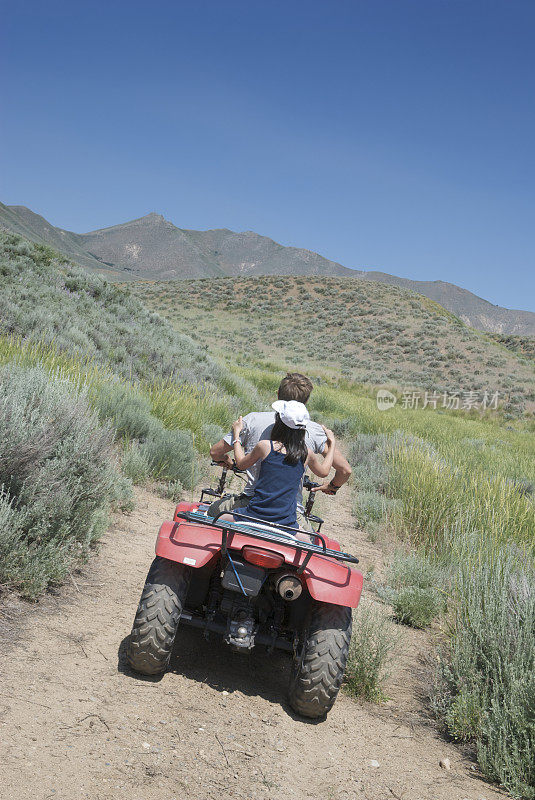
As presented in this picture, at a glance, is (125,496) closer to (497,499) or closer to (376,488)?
(497,499)

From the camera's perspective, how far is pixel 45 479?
4.29m

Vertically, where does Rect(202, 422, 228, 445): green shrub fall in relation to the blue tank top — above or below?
below

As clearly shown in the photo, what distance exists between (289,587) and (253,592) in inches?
7.4

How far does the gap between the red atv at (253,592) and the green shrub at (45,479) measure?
110cm

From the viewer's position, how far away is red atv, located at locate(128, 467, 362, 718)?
3016 millimetres

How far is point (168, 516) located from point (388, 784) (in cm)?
425

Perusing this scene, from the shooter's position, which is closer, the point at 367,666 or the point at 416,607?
the point at 367,666

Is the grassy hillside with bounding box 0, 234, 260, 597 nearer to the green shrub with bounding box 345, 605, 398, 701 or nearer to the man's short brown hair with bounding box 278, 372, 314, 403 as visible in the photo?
the man's short brown hair with bounding box 278, 372, 314, 403

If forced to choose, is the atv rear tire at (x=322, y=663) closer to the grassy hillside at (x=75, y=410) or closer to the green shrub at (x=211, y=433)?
the grassy hillside at (x=75, y=410)

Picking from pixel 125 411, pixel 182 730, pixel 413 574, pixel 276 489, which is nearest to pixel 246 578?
pixel 276 489

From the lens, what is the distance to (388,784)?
2.81 metres

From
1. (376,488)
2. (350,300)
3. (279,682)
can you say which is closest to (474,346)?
(350,300)

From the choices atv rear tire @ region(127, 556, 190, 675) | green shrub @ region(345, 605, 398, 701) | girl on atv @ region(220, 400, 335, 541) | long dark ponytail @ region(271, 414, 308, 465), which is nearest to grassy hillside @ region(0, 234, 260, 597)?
atv rear tire @ region(127, 556, 190, 675)

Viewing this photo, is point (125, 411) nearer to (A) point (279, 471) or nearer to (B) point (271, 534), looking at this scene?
(A) point (279, 471)
